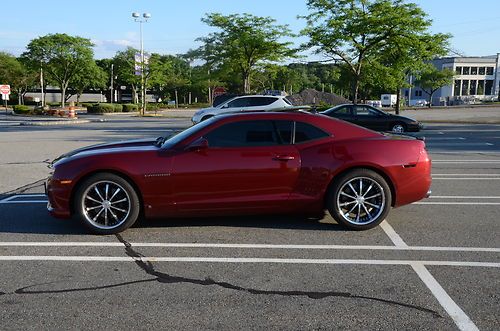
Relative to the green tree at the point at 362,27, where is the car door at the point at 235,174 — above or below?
below

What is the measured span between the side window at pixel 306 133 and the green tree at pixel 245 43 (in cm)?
3297

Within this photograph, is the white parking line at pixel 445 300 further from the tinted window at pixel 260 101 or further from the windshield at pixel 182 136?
the tinted window at pixel 260 101

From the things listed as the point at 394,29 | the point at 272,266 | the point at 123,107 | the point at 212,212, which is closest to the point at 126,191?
the point at 212,212

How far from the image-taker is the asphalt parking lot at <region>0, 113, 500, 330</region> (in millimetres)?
3611

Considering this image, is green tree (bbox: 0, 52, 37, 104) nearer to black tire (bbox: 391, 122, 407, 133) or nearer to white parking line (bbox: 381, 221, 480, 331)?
black tire (bbox: 391, 122, 407, 133)

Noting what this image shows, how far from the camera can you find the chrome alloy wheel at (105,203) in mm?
5641

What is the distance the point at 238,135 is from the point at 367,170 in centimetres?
160

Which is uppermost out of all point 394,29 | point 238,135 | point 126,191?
point 394,29

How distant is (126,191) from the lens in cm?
562

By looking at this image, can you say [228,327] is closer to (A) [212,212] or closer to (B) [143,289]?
(B) [143,289]

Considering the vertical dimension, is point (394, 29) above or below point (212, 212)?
above

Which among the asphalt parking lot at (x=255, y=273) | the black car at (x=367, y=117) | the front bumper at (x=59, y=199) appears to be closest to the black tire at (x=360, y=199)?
the asphalt parking lot at (x=255, y=273)

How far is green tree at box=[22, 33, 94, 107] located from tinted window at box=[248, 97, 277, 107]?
36.9 m

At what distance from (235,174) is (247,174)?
0.46 feet
